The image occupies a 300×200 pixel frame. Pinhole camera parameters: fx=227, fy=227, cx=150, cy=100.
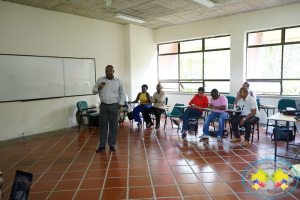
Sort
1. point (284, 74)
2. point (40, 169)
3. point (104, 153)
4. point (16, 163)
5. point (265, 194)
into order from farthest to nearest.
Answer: point (284, 74) → point (104, 153) → point (16, 163) → point (40, 169) → point (265, 194)

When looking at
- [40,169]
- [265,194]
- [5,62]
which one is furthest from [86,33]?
[265,194]

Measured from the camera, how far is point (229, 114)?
19.0 ft

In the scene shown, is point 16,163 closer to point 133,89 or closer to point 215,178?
point 215,178

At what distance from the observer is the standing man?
4.43m

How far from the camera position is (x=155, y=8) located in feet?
20.7

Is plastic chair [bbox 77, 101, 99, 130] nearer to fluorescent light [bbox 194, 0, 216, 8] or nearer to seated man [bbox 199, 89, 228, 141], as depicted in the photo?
seated man [bbox 199, 89, 228, 141]

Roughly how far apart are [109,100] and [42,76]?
2.74 metres

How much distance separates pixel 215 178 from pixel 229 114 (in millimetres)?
2838

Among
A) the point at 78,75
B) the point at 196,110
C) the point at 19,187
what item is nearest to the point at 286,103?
the point at 196,110

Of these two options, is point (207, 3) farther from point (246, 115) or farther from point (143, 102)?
point (143, 102)

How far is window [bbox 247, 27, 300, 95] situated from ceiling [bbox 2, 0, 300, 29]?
86cm

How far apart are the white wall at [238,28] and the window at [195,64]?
0.31m

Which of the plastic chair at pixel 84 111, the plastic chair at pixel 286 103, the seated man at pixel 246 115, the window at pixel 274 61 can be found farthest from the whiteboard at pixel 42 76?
the plastic chair at pixel 286 103

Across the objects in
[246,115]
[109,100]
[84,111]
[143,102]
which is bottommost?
[84,111]
